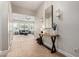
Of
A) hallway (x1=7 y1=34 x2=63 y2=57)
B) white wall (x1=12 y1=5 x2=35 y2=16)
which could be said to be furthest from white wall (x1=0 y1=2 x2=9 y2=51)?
white wall (x1=12 y1=5 x2=35 y2=16)

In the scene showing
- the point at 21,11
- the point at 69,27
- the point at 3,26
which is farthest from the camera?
the point at 21,11

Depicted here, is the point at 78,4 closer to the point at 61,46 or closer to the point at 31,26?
the point at 61,46

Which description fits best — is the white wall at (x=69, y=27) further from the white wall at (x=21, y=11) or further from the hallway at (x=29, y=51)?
the white wall at (x=21, y=11)

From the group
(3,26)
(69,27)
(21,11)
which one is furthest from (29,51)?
(21,11)

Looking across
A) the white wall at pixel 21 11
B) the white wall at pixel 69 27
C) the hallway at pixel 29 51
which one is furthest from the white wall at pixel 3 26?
the white wall at pixel 21 11

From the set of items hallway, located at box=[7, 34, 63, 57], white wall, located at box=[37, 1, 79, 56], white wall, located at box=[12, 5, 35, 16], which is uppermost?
white wall, located at box=[12, 5, 35, 16]

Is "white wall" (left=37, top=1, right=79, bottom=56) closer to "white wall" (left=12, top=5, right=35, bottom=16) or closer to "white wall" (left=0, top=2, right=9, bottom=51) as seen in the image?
"white wall" (left=0, top=2, right=9, bottom=51)

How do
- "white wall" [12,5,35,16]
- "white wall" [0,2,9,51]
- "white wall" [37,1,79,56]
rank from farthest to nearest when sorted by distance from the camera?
"white wall" [12,5,35,16]
"white wall" [0,2,9,51]
"white wall" [37,1,79,56]

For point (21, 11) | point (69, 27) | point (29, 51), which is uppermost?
point (21, 11)

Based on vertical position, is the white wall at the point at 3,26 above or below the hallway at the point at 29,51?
above

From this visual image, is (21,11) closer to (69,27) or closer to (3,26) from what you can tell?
(3,26)

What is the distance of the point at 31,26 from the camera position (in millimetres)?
17078

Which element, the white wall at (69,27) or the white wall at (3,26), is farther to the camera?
the white wall at (3,26)

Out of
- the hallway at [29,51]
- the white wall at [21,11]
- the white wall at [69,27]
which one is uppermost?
the white wall at [21,11]
